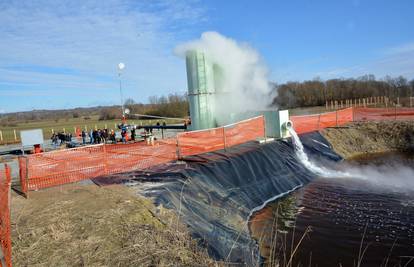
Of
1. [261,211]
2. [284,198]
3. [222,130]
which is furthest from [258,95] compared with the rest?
[261,211]

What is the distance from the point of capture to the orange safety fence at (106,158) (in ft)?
36.5

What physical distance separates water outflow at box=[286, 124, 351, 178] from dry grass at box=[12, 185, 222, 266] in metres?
9.91

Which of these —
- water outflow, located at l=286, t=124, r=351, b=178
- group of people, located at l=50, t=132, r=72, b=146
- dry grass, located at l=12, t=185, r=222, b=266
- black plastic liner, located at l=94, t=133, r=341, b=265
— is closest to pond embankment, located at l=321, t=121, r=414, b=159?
water outflow, located at l=286, t=124, r=351, b=178

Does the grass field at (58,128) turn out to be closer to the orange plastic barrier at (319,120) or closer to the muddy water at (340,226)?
the orange plastic barrier at (319,120)

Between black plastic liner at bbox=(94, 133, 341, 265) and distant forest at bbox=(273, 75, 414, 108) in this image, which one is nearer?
black plastic liner at bbox=(94, 133, 341, 265)

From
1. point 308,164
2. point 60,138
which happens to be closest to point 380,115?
point 308,164

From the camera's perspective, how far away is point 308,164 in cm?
1642

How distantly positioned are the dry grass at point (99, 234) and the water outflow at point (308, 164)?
32.5 feet

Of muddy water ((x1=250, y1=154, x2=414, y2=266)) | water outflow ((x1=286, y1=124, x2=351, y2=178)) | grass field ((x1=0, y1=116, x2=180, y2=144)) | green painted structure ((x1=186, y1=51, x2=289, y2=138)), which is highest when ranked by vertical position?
green painted structure ((x1=186, y1=51, x2=289, y2=138))

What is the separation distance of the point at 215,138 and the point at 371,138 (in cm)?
1294

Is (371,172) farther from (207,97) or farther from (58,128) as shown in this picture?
(58,128)

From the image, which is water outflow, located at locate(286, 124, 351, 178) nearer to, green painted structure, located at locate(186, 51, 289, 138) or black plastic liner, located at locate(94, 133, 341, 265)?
black plastic liner, located at locate(94, 133, 341, 265)

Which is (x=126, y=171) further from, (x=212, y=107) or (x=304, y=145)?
(x=304, y=145)

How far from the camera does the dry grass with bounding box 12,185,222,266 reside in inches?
209
